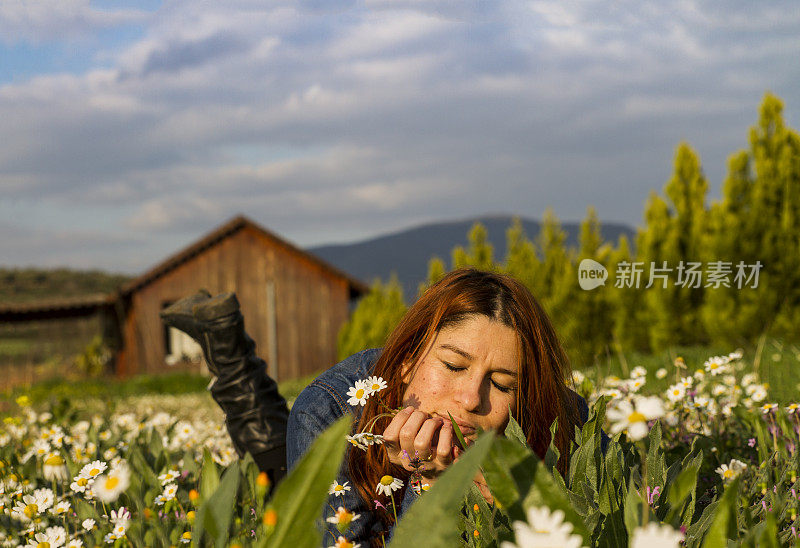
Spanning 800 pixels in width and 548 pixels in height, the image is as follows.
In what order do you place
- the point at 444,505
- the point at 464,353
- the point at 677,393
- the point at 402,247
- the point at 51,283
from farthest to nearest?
the point at 402,247 → the point at 51,283 → the point at 677,393 → the point at 464,353 → the point at 444,505

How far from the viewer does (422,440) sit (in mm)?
1815

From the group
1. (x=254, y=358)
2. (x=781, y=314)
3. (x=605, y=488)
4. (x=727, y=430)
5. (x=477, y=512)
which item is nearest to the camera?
(x=605, y=488)

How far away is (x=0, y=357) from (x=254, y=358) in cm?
3726

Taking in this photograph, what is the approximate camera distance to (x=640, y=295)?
15789 millimetres

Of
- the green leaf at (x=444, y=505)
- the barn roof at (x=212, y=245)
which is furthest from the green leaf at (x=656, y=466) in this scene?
the barn roof at (x=212, y=245)

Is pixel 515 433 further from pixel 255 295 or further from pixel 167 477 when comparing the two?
pixel 255 295

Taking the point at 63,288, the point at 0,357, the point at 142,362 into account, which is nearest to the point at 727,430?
the point at 142,362

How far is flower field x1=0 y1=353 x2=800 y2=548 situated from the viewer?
97 cm

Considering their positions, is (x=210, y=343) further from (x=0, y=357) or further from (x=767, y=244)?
(x=0, y=357)

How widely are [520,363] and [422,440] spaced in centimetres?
61

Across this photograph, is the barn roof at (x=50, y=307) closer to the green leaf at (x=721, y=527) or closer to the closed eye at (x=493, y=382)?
the closed eye at (x=493, y=382)

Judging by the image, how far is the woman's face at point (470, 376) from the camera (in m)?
2.14

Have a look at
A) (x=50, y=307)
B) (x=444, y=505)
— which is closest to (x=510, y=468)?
(x=444, y=505)

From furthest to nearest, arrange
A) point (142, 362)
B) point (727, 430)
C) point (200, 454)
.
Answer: point (142, 362)
point (200, 454)
point (727, 430)
